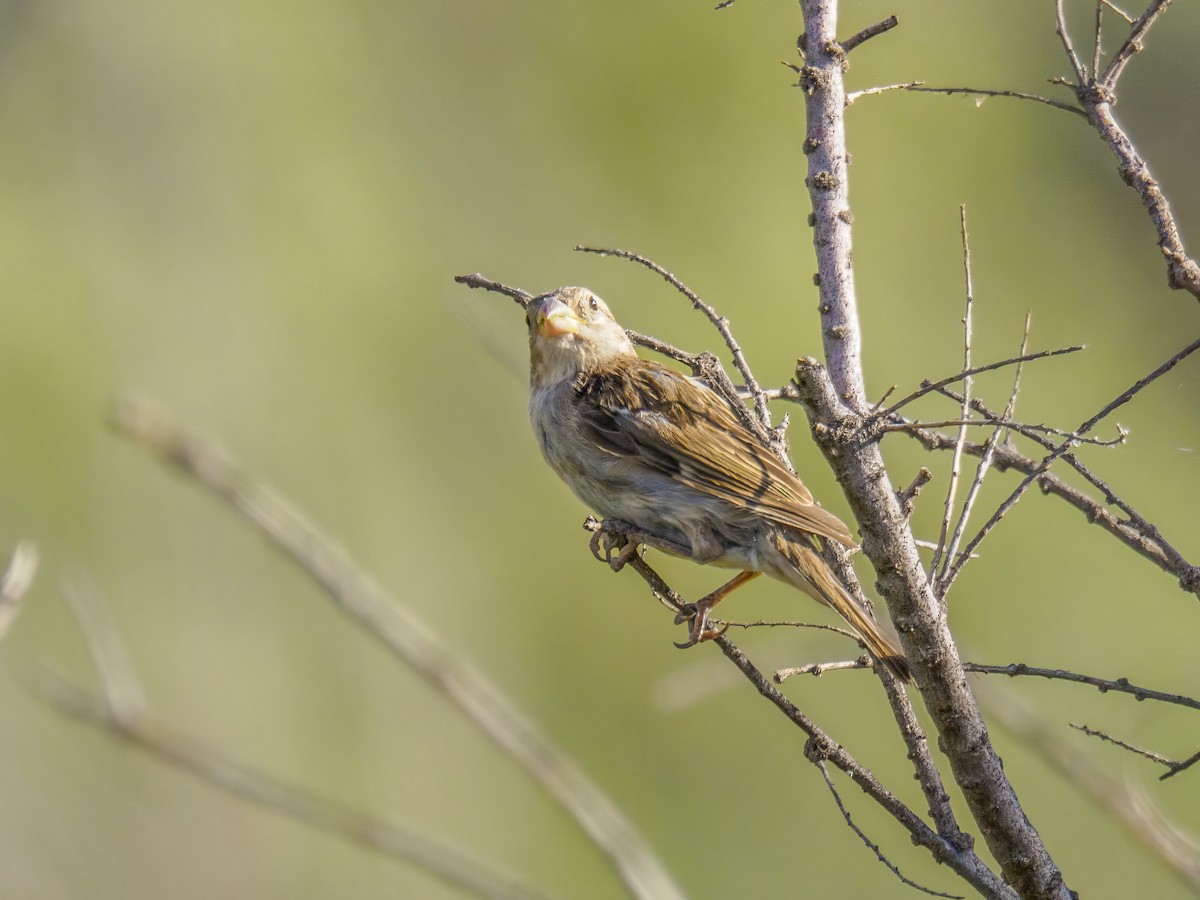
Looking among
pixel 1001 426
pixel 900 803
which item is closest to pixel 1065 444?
pixel 1001 426

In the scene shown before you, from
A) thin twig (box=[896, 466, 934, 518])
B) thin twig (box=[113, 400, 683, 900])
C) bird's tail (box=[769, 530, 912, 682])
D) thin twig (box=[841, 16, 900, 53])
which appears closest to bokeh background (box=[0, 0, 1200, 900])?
bird's tail (box=[769, 530, 912, 682])

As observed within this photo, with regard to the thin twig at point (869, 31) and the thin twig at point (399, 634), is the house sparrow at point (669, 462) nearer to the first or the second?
the thin twig at point (399, 634)

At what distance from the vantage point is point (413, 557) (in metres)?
8.29

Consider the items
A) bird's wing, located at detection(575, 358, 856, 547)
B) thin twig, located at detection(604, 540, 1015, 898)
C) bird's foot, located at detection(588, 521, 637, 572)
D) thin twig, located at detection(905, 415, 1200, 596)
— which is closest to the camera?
thin twig, located at detection(604, 540, 1015, 898)

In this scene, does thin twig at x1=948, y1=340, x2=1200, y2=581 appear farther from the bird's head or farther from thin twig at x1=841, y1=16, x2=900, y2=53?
the bird's head

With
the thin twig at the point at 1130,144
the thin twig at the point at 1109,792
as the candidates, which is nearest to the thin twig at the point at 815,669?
the thin twig at the point at 1109,792

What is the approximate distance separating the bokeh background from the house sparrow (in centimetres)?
222

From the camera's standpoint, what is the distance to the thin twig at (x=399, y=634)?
2145 mm

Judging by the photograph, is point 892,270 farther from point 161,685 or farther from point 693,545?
point 693,545

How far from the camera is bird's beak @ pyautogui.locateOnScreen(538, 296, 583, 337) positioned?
394 cm

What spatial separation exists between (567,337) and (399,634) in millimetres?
1908

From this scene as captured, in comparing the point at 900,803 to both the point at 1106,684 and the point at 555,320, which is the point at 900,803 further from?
the point at 555,320

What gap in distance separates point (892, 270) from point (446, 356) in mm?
4249

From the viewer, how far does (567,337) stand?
156 inches
